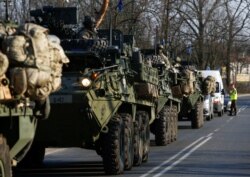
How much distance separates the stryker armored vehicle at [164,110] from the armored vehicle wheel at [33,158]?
4.55 metres

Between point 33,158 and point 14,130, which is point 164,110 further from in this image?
point 14,130

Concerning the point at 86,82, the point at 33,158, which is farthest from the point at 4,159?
the point at 33,158

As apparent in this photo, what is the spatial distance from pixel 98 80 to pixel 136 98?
2.64 m

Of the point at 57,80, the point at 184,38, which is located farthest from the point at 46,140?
the point at 184,38

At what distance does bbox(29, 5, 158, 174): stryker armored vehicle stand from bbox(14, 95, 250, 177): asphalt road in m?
0.55

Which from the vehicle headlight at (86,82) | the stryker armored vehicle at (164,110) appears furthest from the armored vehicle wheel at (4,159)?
the stryker armored vehicle at (164,110)

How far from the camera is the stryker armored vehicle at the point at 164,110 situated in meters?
21.2

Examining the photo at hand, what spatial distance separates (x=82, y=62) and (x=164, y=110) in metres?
7.44

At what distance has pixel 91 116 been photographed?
13.5 m

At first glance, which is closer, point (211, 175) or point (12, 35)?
point (12, 35)

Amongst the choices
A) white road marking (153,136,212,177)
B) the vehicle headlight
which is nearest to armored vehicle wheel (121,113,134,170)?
white road marking (153,136,212,177)

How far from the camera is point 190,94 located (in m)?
28.5

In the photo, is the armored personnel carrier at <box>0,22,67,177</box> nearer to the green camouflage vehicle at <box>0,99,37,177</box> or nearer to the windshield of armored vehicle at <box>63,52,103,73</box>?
the green camouflage vehicle at <box>0,99,37,177</box>

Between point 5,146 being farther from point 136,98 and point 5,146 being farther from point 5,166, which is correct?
point 136,98
